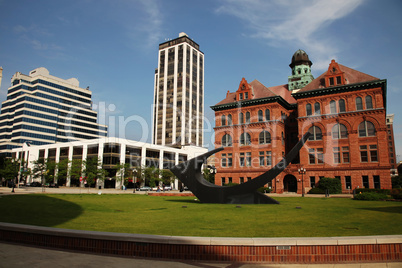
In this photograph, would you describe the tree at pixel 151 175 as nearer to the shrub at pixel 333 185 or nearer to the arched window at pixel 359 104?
the shrub at pixel 333 185

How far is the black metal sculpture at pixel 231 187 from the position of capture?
21.3 meters

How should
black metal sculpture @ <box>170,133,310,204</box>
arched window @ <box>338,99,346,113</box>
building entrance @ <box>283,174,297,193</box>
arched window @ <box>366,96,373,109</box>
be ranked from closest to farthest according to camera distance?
black metal sculpture @ <box>170,133,310,204</box>, arched window @ <box>366,96,373,109</box>, arched window @ <box>338,99,346,113</box>, building entrance @ <box>283,174,297,193</box>

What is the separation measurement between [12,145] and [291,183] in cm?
9934

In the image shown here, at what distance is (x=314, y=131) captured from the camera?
50375 mm

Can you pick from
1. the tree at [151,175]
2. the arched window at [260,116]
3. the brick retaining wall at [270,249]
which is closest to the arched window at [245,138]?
the arched window at [260,116]

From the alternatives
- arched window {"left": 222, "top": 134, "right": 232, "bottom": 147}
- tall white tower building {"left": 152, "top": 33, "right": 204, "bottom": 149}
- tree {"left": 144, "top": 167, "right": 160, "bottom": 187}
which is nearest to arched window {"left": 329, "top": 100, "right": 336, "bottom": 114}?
arched window {"left": 222, "top": 134, "right": 232, "bottom": 147}

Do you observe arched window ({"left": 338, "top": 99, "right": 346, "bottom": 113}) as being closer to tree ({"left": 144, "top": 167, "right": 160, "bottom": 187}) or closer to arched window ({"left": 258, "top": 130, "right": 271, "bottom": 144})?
arched window ({"left": 258, "top": 130, "right": 271, "bottom": 144})

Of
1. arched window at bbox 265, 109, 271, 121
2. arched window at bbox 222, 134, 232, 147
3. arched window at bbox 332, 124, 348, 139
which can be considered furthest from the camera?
arched window at bbox 222, 134, 232, 147

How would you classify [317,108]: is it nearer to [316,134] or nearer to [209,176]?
[316,134]

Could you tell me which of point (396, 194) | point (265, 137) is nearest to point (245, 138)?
point (265, 137)

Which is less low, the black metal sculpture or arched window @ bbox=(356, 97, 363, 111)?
arched window @ bbox=(356, 97, 363, 111)

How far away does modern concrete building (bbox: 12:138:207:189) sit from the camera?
241ft

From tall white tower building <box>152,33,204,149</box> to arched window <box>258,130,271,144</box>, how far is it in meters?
61.8

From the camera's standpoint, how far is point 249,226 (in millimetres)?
10703
